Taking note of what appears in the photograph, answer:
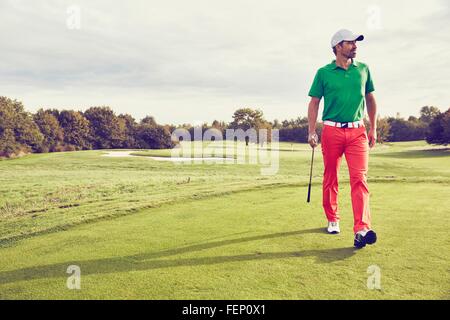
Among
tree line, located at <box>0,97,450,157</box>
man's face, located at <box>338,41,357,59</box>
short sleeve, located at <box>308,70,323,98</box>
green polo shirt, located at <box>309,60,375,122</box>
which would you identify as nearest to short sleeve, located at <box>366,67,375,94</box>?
green polo shirt, located at <box>309,60,375,122</box>

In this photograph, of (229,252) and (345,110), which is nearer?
(229,252)

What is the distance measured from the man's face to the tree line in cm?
5513

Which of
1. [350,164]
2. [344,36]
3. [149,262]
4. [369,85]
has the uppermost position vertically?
[344,36]

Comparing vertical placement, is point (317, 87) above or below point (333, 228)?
above

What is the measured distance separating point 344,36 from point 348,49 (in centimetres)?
20

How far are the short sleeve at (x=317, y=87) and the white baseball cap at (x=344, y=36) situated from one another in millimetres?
497

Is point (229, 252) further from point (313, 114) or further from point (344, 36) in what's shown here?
point (344, 36)

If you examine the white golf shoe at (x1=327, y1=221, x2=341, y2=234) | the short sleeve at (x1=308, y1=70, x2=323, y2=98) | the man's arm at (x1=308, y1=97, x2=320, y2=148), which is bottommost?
the white golf shoe at (x1=327, y1=221, x2=341, y2=234)

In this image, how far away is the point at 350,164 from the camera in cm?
538

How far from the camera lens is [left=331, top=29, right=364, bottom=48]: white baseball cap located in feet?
17.1

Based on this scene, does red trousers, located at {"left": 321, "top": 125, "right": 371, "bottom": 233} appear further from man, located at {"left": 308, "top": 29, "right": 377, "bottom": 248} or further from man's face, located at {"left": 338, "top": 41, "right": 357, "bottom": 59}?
man's face, located at {"left": 338, "top": 41, "right": 357, "bottom": 59}

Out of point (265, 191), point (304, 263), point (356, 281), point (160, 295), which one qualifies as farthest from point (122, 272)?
point (265, 191)

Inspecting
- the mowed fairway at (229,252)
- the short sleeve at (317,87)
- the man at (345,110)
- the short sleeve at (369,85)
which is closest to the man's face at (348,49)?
the man at (345,110)

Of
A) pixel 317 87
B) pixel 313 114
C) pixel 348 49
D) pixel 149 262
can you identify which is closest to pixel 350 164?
pixel 313 114
